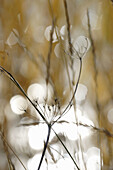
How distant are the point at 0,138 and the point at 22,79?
0.53ft

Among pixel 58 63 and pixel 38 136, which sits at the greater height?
pixel 58 63

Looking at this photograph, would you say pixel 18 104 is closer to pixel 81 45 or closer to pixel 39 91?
pixel 39 91

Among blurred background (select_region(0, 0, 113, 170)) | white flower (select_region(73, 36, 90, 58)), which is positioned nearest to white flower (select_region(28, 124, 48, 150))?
blurred background (select_region(0, 0, 113, 170))

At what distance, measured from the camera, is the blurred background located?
0.51 meters

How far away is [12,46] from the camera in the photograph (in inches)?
21.9

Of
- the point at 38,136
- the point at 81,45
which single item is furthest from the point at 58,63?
the point at 38,136

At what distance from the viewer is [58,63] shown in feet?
1.76

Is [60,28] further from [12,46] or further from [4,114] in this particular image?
[4,114]

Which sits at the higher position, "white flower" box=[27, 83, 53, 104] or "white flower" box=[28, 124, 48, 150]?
"white flower" box=[27, 83, 53, 104]

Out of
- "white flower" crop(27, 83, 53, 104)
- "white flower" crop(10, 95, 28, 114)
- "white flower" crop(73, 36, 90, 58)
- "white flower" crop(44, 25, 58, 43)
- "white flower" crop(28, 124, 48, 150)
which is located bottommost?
"white flower" crop(28, 124, 48, 150)

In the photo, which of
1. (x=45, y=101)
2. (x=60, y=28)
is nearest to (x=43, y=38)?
(x=60, y=28)

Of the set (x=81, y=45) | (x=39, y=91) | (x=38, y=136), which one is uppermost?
(x=81, y=45)

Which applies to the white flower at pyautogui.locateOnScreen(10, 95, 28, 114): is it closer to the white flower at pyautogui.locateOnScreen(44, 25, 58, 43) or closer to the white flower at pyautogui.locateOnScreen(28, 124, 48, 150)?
the white flower at pyautogui.locateOnScreen(28, 124, 48, 150)

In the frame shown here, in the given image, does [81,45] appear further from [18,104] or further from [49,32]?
[18,104]
